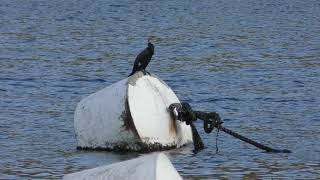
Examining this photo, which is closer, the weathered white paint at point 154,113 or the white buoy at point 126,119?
the white buoy at point 126,119

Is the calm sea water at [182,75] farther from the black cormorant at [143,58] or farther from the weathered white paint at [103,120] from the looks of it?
the black cormorant at [143,58]

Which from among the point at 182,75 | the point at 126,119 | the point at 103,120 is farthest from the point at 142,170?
the point at 182,75

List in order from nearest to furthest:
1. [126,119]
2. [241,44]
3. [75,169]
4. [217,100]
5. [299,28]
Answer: [75,169] < [126,119] < [217,100] < [241,44] < [299,28]

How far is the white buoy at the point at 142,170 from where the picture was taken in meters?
12.4

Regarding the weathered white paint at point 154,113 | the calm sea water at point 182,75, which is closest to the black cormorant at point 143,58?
the weathered white paint at point 154,113

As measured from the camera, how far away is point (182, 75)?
113ft

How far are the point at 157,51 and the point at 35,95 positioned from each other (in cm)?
1365

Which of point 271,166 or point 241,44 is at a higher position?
point 241,44

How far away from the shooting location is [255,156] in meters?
21.1

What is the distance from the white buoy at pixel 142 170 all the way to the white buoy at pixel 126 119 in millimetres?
7464

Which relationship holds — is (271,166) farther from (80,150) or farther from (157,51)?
(157,51)

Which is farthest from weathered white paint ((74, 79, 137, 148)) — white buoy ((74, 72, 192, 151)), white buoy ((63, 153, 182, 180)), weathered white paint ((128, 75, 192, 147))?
white buoy ((63, 153, 182, 180))

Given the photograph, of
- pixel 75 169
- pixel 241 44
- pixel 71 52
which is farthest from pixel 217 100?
pixel 241 44

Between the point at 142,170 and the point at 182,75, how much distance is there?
22.1 meters
